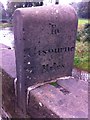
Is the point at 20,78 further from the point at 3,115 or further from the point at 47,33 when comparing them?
the point at 3,115

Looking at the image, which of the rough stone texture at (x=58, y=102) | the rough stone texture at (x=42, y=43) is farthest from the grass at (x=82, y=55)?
the rough stone texture at (x=58, y=102)

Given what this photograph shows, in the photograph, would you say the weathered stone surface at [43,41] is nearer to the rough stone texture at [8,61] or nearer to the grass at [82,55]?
the rough stone texture at [8,61]

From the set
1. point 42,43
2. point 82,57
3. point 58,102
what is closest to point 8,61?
point 42,43

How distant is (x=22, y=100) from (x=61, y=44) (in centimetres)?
47

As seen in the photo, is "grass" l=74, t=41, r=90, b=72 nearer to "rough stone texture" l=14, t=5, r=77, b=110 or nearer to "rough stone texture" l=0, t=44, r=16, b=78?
"rough stone texture" l=0, t=44, r=16, b=78

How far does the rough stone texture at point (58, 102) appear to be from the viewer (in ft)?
4.22

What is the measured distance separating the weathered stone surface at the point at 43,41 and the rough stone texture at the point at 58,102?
0.11m

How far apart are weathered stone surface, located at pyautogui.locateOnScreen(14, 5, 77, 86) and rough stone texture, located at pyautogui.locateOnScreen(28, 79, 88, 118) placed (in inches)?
4.2

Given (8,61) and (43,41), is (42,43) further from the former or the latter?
(8,61)

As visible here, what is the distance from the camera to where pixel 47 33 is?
1.49 meters

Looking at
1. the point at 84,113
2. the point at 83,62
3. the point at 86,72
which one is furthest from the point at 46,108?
the point at 83,62

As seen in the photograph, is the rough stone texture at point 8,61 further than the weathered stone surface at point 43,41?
Yes

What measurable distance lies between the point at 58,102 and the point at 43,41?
1.29ft

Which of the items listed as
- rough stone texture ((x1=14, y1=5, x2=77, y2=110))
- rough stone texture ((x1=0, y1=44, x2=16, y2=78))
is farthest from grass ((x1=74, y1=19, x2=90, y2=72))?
rough stone texture ((x1=14, y1=5, x2=77, y2=110))
